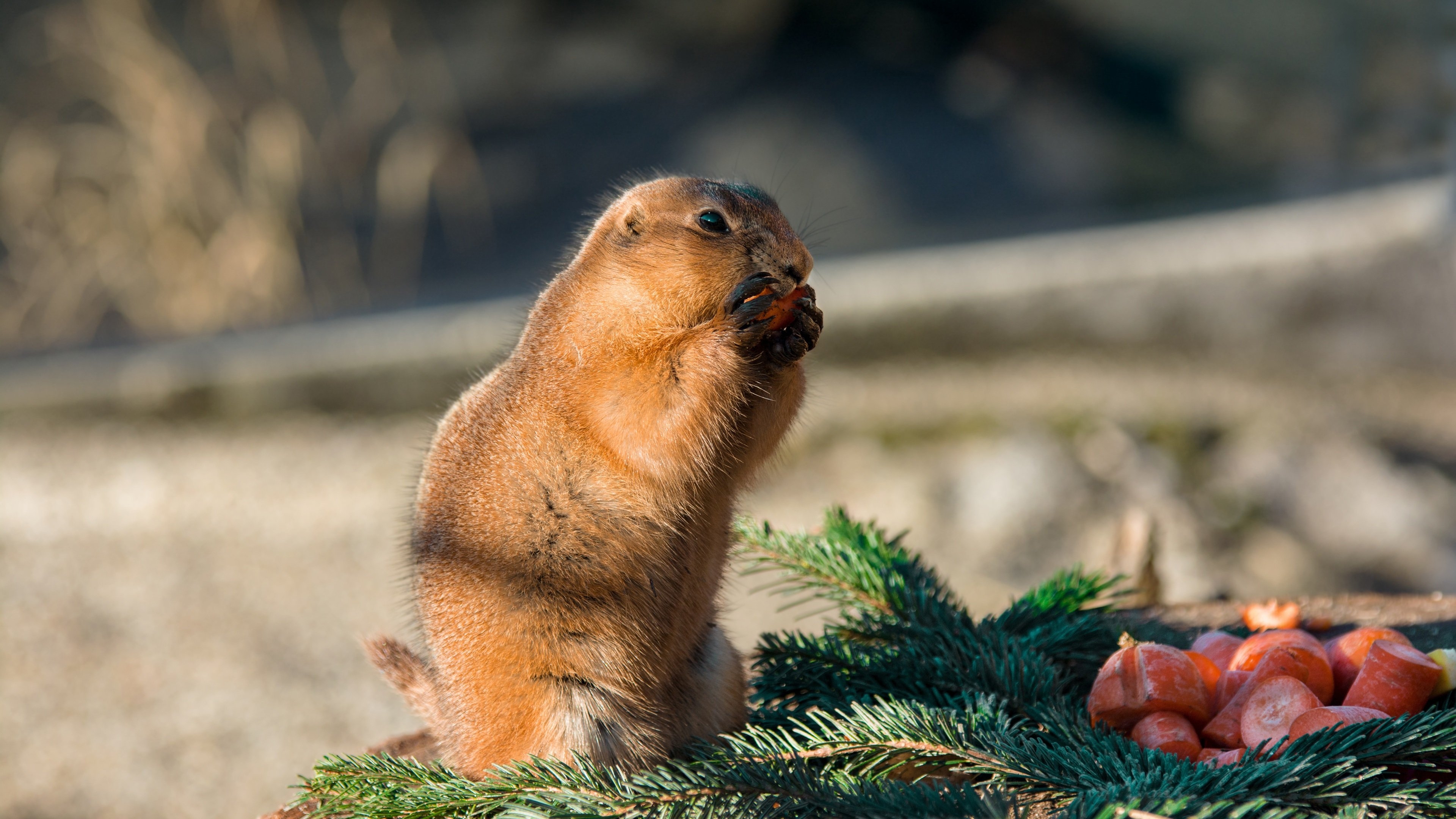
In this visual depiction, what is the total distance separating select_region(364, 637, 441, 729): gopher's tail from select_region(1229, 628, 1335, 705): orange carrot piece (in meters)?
1.04

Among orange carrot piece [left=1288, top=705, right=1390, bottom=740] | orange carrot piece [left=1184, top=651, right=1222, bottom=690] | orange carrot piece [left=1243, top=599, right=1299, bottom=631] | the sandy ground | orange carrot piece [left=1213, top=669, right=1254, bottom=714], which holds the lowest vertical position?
orange carrot piece [left=1288, top=705, right=1390, bottom=740]

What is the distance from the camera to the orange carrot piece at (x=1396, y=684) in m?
1.26

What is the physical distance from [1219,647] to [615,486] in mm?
836

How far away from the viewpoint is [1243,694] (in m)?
1.31

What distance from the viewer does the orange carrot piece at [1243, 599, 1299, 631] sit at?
1639 millimetres

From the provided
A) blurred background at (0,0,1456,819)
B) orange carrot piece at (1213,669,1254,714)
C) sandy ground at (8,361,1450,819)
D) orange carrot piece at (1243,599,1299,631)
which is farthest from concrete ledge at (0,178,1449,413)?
orange carrot piece at (1213,669,1254,714)

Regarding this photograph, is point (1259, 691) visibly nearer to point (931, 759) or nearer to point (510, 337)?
point (931, 759)

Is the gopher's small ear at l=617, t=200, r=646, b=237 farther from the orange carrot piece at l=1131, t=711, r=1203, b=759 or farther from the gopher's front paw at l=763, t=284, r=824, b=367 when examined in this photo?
the orange carrot piece at l=1131, t=711, r=1203, b=759

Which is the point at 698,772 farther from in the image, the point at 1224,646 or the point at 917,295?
the point at 917,295

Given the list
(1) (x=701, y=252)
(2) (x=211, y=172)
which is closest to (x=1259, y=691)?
(1) (x=701, y=252)

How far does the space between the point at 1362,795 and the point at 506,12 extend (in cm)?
804

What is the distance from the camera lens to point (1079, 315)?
4699 mm

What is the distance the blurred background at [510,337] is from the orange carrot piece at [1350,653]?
81 cm

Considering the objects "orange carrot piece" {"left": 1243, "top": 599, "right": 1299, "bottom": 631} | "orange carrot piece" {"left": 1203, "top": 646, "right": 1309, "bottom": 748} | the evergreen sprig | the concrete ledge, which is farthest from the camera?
the concrete ledge
